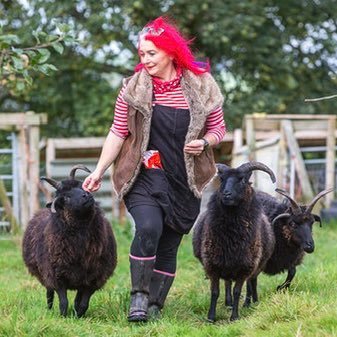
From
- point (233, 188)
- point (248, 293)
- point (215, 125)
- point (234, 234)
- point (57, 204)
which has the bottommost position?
point (248, 293)

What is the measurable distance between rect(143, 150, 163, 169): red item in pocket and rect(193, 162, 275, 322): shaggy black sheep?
682 mm

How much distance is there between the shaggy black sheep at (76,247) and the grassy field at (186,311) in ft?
0.77

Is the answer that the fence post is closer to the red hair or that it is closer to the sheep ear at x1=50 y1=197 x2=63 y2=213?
the red hair

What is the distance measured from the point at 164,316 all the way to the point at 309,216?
1.84 meters

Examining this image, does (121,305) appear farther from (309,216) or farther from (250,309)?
(309,216)

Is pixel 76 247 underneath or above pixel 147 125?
underneath

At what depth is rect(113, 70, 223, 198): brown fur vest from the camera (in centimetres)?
637

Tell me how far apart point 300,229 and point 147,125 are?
207 cm

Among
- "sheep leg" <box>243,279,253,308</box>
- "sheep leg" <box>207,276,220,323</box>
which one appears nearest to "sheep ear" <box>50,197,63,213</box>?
"sheep leg" <box>207,276,220,323</box>

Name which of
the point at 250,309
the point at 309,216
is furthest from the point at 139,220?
the point at 309,216

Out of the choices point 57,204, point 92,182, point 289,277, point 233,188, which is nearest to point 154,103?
point 92,182

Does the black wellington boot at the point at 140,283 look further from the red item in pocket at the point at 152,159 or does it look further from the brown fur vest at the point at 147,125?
the red item in pocket at the point at 152,159

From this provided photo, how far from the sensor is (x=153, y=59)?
640 cm

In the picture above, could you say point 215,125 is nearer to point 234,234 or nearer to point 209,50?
point 234,234
